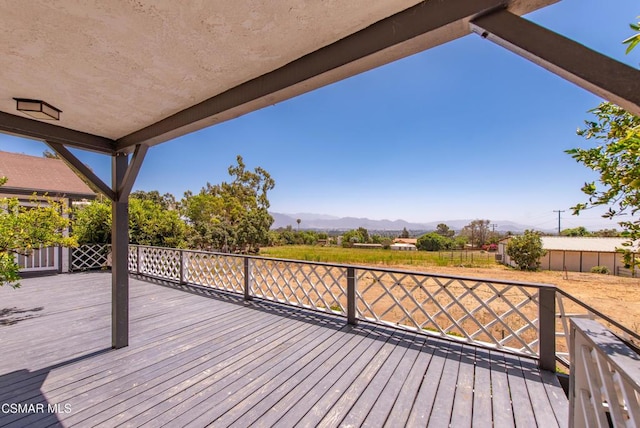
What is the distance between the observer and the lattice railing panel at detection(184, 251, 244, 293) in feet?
16.3

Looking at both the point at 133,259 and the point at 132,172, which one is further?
the point at 133,259

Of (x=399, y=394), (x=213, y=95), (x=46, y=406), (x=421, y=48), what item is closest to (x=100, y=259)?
(x=46, y=406)

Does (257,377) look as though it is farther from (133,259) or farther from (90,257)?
(90,257)

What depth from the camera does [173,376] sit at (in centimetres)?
223

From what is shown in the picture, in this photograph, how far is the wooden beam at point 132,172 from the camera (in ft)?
8.75

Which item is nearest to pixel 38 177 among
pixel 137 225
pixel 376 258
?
pixel 137 225

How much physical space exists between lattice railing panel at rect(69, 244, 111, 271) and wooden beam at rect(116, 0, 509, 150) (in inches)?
295

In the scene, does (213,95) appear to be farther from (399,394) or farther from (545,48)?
(399,394)

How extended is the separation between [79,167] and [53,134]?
0.35 metres

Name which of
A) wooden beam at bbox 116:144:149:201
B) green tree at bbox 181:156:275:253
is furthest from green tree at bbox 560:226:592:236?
wooden beam at bbox 116:144:149:201

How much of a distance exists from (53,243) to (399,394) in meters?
5.15

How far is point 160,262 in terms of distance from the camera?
622cm

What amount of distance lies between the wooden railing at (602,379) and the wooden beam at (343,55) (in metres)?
1.39

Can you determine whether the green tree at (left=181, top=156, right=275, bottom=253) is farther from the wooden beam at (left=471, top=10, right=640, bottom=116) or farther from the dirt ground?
the wooden beam at (left=471, top=10, right=640, bottom=116)
